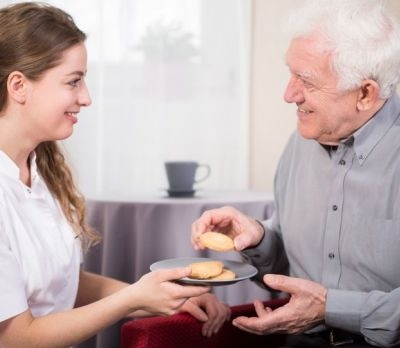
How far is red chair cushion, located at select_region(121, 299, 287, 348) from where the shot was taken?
144cm

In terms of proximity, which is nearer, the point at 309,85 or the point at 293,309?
the point at 293,309

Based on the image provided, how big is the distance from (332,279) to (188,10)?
2728mm

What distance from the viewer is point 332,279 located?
1.54 m

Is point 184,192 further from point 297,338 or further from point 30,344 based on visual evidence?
point 30,344

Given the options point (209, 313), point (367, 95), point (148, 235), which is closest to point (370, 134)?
point (367, 95)

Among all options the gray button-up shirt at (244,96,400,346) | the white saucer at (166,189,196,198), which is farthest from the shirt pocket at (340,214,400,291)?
the white saucer at (166,189,196,198)

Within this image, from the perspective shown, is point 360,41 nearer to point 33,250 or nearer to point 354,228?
point 354,228

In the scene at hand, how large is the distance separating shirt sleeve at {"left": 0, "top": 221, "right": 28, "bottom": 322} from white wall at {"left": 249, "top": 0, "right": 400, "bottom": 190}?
2938 mm

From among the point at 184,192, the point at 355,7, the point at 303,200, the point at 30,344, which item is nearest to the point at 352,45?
the point at 355,7

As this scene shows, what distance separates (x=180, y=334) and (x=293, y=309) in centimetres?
27

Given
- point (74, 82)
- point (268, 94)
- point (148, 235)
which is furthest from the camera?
point (268, 94)

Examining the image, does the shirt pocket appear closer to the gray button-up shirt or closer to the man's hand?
the gray button-up shirt

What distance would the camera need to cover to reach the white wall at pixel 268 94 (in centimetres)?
404

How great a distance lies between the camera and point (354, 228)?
1516 millimetres
